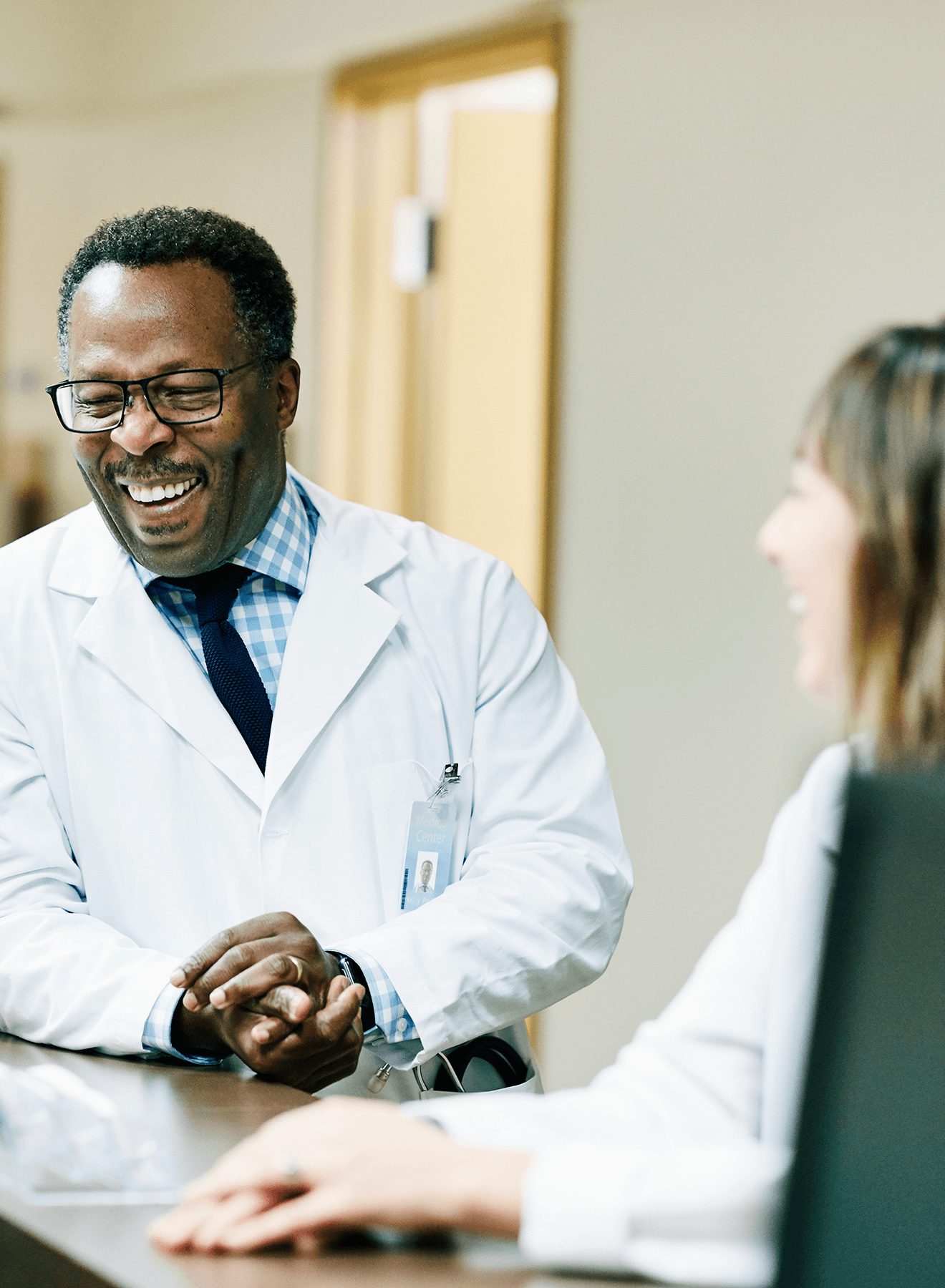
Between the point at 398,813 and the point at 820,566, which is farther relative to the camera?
the point at 398,813

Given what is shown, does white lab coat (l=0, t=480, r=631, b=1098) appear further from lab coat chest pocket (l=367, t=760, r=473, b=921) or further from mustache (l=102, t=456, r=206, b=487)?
mustache (l=102, t=456, r=206, b=487)

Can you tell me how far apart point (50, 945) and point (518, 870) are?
51cm

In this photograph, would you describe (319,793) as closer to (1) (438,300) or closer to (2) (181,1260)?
(2) (181,1260)

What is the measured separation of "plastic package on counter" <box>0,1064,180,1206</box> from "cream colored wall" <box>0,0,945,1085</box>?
1990 mm

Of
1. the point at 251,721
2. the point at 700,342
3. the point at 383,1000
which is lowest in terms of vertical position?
the point at 383,1000

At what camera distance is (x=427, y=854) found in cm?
176

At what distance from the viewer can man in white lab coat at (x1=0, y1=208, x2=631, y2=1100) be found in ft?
5.31

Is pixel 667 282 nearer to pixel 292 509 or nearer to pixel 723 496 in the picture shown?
pixel 723 496

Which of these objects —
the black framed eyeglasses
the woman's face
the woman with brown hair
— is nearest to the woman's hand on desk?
the woman with brown hair

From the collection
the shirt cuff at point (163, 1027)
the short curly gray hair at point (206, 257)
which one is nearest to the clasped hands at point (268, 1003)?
the shirt cuff at point (163, 1027)

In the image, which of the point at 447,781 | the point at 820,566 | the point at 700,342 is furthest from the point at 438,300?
the point at 820,566

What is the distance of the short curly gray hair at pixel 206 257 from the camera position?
177 cm

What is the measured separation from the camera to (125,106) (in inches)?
162

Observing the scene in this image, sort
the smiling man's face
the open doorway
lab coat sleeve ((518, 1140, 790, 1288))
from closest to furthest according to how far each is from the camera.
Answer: lab coat sleeve ((518, 1140, 790, 1288)) < the smiling man's face < the open doorway
